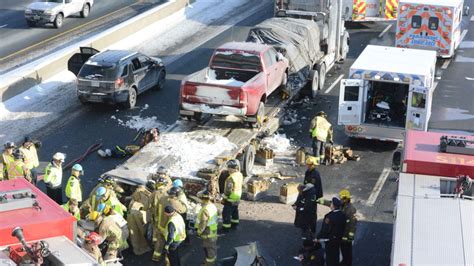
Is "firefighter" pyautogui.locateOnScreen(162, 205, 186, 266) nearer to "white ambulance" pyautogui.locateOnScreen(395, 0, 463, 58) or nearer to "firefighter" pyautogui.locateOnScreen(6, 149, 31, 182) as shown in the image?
"firefighter" pyautogui.locateOnScreen(6, 149, 31, 182)

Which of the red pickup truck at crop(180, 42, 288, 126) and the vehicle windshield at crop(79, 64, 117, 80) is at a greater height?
the red pickup truck at crop(180, 42, 288, 126)

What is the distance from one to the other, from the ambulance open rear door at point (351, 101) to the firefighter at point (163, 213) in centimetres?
740

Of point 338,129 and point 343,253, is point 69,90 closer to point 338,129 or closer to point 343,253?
point 338,129

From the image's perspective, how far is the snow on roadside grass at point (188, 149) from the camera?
17.7 meters

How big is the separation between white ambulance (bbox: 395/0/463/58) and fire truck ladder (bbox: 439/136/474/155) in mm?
16044

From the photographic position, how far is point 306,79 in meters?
24.4

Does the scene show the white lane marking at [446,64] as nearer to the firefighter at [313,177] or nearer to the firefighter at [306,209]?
the firefighter at [313,177]

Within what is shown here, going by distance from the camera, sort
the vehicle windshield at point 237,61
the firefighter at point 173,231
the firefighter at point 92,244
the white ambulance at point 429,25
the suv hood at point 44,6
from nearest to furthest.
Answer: the firefighter at point 92,244, the firefighter at point 173,231, the vehicle windshield at point 237,61, the white ambulance at point 429,25, the suv hood at point 44,6

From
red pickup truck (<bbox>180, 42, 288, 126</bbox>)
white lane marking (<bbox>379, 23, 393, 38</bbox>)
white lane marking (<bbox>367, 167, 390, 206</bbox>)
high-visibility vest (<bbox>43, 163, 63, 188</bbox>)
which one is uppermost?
red pickup truck (<bbox>180, 42, 288, 126</bbox>)

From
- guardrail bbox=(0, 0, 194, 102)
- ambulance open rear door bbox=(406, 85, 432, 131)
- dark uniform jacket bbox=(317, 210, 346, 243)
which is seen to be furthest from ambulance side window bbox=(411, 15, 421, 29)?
dark uniform jacket bbox=(317, 210, 346, 243)

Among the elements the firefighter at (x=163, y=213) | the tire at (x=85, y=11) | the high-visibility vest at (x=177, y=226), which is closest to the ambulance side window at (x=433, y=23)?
the tire at (x=85, y=11)

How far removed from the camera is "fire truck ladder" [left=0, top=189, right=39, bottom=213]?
1109 centimetres

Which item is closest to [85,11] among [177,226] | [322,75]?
[322,75]

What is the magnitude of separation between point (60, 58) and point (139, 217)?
42.8ft
